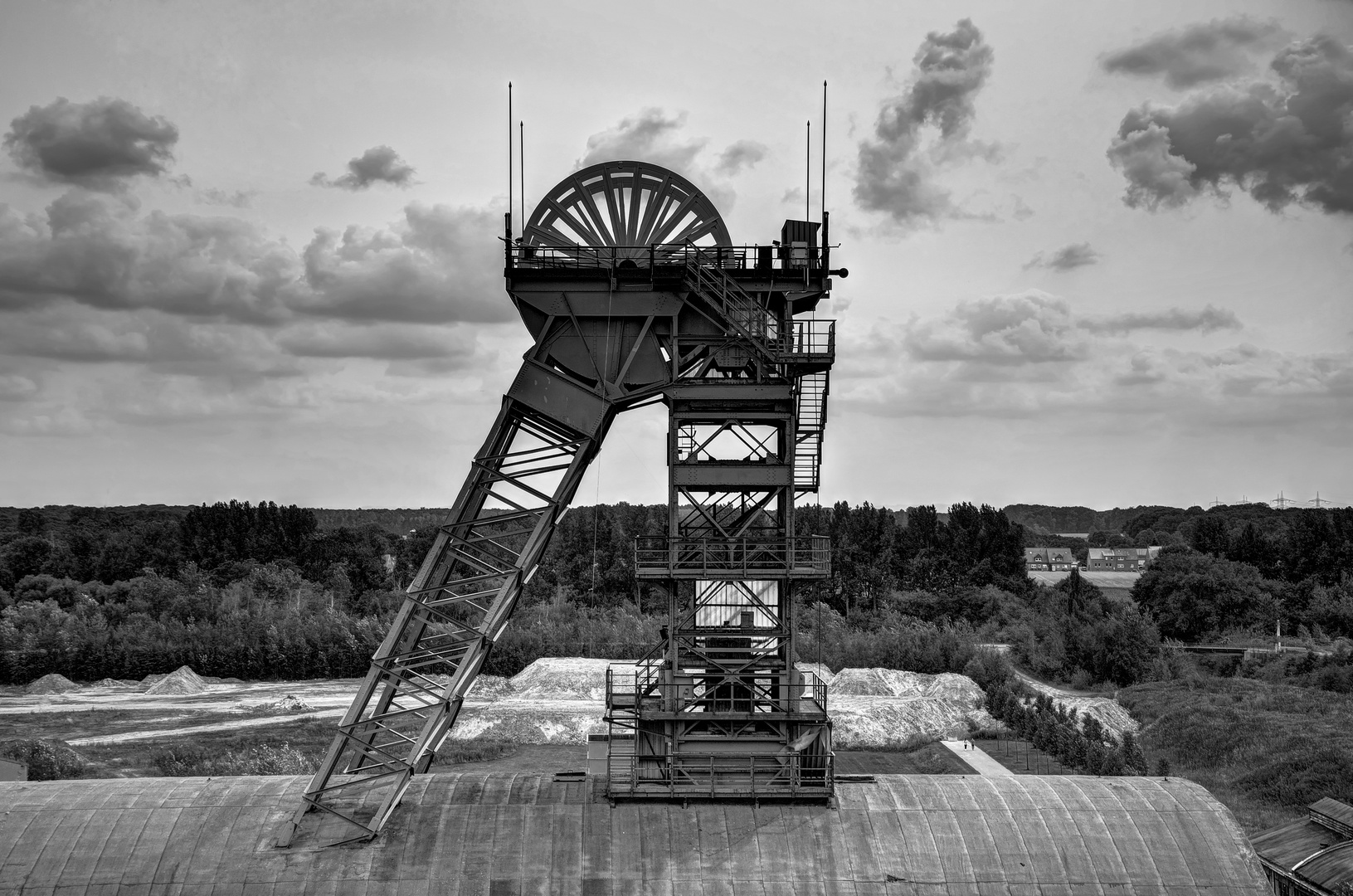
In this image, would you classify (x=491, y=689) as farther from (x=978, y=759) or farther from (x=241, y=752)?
(x=978, y=759)

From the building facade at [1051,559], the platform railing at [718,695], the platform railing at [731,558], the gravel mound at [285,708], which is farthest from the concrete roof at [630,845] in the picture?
the building facade at [1051,559]

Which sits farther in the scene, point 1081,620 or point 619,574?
point 619,574

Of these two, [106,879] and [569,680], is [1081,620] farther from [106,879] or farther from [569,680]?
[106,879]

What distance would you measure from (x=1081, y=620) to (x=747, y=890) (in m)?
72.0

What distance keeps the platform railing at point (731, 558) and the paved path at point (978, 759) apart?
1107 inches

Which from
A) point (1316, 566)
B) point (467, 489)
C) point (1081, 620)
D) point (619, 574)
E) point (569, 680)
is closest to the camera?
point (467, 489)

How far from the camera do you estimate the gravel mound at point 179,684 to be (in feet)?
232

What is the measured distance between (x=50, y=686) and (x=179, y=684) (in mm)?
8487

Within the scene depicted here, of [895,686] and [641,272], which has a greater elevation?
[641,272]

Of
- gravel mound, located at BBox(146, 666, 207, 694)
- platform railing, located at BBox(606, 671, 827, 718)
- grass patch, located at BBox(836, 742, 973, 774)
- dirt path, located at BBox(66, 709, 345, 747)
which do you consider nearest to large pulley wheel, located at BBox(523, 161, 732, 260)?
platform railing, located at BBox(606, 671, 827, 718)

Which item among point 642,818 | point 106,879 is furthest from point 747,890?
point 106,879

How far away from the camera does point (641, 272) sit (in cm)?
2566

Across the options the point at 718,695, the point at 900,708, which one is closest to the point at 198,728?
the point at 900,708

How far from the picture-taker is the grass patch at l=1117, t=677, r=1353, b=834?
43781mm
